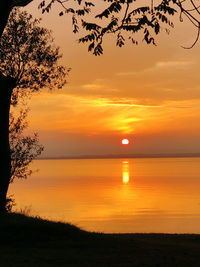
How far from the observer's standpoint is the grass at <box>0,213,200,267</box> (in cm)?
1597

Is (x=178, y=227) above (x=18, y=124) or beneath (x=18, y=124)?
beneath

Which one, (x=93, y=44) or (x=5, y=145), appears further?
(x=5, y=145)

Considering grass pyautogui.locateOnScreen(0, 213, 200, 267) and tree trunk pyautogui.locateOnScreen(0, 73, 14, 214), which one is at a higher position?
tree trunk pyautogui.locateOnScreen(0, 73, 14, 214)

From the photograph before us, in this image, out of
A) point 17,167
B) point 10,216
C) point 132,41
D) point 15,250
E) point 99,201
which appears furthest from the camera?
point 99,201

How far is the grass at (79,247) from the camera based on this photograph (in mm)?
15969

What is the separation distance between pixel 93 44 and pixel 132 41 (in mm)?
2168

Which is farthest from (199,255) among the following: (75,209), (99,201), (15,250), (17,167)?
(99,201)

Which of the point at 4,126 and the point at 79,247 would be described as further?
the point at 4,126

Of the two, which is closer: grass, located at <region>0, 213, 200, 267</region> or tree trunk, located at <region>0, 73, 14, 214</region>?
grass, located at <region>0, 213, 200, 267</region>

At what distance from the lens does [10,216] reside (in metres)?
21.5

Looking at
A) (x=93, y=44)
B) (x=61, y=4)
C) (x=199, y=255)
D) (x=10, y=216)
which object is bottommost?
(x=199, y=255)

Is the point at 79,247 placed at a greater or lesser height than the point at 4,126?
lesser

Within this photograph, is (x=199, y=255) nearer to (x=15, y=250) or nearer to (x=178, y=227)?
(x=15, y=250)

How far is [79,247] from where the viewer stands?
18141 mm
